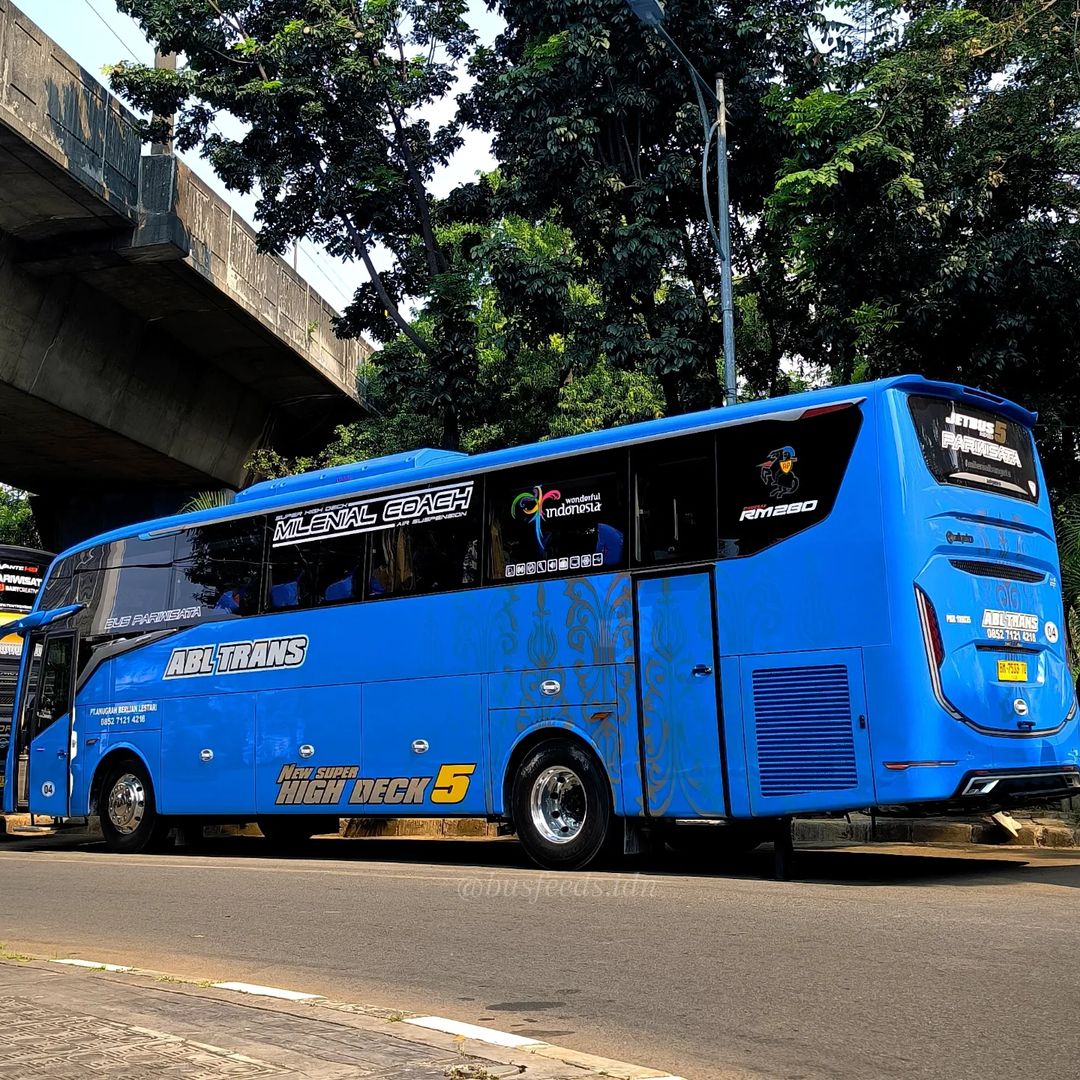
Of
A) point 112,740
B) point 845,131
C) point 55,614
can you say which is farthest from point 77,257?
point 845,131

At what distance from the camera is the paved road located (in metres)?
5.17

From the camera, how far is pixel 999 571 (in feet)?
33.6

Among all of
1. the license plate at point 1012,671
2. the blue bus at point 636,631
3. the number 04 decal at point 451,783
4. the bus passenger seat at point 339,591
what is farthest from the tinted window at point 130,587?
the license plate at point 1012,671

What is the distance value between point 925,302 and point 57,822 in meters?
13.4

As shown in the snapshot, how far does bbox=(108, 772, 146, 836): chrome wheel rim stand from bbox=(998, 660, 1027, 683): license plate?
33.3 ft

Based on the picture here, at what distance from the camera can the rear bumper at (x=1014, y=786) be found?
371 inches

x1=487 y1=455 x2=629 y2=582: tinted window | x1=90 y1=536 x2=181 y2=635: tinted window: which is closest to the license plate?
x1=487 y1=455 x2=629 y2=582: tinted window

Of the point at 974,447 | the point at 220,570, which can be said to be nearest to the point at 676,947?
the point at 974,447

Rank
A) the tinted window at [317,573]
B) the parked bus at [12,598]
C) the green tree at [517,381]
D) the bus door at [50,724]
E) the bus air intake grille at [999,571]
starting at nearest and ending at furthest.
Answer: the bus air intake grille at [999,571] < the tinted window at [317,573] < the bus door at [50,724] < the parked bus at [12,598] < the green tree at [517,381]

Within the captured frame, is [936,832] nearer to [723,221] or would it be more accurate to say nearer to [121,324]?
[723,221]

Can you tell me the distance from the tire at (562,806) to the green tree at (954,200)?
875 centimetres

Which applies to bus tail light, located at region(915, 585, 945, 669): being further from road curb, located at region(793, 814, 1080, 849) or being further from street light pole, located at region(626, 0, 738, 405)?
street light pole, located at region(626, 0, 738, 405)

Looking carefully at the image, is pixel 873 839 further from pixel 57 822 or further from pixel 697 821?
pixel 57 822

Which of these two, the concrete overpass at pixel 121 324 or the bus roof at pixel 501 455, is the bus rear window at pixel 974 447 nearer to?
the bus roof at pixel 501 455
